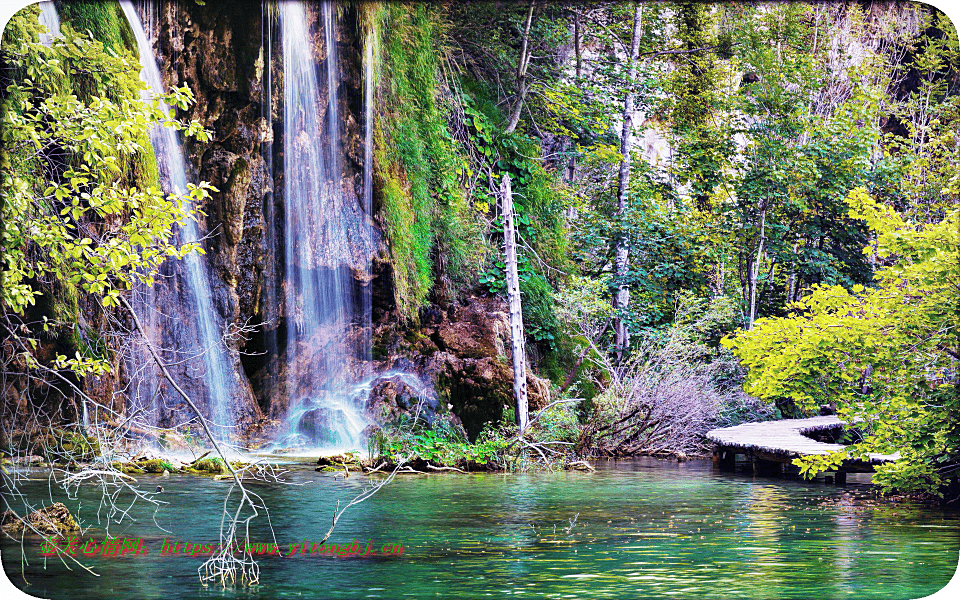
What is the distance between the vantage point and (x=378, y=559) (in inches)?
245

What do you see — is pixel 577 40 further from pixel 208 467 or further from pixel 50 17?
pixel 208 467

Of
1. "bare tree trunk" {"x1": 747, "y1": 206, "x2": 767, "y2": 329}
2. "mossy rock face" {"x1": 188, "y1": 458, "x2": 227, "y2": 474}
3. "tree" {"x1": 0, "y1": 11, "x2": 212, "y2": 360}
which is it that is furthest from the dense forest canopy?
"tree" {"x1": 0, "y1": 11, "x2": 212, "y2": 360}

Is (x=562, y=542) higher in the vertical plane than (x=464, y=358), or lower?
lower

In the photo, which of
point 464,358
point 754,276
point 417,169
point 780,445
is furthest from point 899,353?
point 417,169

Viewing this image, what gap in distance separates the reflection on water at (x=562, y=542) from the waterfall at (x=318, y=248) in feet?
9.58

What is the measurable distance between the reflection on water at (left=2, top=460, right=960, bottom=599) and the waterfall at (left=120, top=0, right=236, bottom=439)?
106 inches

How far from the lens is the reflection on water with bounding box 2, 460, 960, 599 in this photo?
5.56 m

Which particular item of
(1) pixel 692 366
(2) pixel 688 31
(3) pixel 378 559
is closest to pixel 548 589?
(3) pixel 378 559

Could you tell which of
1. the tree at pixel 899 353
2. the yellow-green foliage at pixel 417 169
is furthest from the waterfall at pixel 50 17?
the tree at pixel 899 353

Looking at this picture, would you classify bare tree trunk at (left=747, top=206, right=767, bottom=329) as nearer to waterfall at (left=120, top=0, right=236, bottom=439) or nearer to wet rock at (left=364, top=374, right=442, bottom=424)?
wet rock at (left=364, top=374, right=442, bottom=424)

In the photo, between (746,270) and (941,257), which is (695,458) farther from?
(941,257)

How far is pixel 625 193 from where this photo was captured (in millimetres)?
13773

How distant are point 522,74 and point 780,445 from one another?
280 inches

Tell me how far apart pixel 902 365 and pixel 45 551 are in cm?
714
